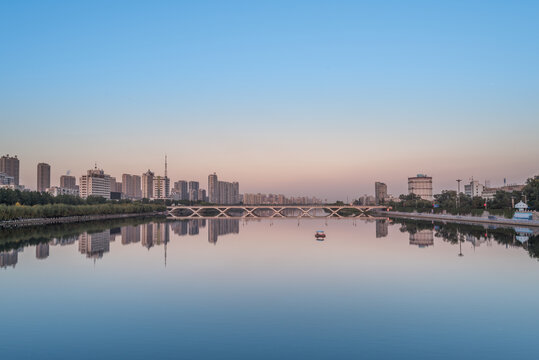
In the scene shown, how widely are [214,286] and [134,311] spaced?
22.0ft

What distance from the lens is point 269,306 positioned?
68.3ft

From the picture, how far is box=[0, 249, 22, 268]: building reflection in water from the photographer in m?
34.8

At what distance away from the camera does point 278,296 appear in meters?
23.0

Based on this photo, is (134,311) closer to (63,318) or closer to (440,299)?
(63,318)

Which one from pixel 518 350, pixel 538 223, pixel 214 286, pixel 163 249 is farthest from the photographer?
pixel 538 223

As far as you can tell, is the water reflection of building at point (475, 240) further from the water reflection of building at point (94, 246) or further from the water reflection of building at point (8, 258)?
the water reflection of building at point (8, 258)

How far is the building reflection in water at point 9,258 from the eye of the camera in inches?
1368

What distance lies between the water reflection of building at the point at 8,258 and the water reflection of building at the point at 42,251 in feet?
6.00

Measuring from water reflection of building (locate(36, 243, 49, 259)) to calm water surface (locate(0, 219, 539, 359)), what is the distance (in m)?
0.74

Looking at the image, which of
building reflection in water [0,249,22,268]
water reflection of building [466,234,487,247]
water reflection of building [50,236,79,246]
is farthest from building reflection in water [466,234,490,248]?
water reflection of building [50,236,79,246]

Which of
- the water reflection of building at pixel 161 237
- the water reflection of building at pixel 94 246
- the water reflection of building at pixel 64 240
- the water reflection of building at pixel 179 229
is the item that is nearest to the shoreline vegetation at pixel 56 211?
the water reflection of building at pixel 179 229

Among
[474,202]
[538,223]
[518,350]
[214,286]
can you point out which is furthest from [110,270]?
[474,202]

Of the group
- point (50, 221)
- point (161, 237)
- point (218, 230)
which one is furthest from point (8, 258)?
point (50, 221)

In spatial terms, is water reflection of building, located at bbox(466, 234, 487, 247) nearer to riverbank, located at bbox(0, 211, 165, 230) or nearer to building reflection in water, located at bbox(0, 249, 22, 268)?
building reflection in water, located at bbox(0, 249, 22, 268)
